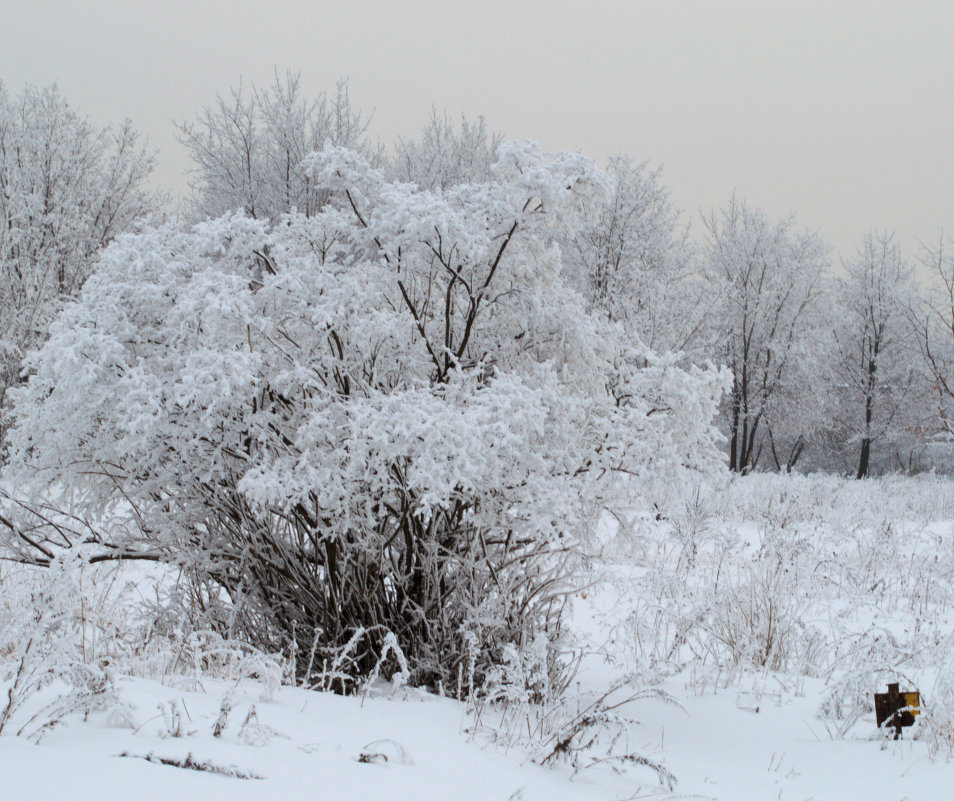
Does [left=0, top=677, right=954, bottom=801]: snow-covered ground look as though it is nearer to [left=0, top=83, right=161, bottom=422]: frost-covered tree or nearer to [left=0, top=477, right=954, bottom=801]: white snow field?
[left=0, top=477, right=954, bottom=801]: white snow field

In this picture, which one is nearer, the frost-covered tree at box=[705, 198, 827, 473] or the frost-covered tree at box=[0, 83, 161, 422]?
the frost-covered tree at box=[0, 83, 161, 422]

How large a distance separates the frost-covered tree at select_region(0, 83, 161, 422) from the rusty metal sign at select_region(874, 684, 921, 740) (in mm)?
9263

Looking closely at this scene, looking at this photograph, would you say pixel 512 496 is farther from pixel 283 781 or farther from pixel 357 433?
pixel 283 781

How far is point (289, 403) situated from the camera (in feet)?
12.3

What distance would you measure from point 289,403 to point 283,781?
2.08 meters

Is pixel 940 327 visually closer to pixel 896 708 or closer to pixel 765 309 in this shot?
pixel 765 309

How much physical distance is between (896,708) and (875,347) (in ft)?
73.1

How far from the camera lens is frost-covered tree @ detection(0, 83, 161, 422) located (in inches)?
393

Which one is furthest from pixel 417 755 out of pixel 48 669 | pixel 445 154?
pixel 445 154

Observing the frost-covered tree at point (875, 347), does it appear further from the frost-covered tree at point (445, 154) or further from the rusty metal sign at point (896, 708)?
the rusty metal sign at point (896, 708)

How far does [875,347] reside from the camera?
898 inches

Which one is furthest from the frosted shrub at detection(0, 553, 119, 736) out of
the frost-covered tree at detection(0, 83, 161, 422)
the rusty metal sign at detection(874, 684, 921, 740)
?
the frost-covered tree at detection(0, 83, 161, 422)

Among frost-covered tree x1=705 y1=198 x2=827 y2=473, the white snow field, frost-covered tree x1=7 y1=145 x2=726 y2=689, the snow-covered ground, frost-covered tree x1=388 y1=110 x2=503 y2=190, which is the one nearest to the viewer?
the snow-covered ground

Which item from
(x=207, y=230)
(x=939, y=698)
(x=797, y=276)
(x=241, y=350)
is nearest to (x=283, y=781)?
(x=241, y=350)
